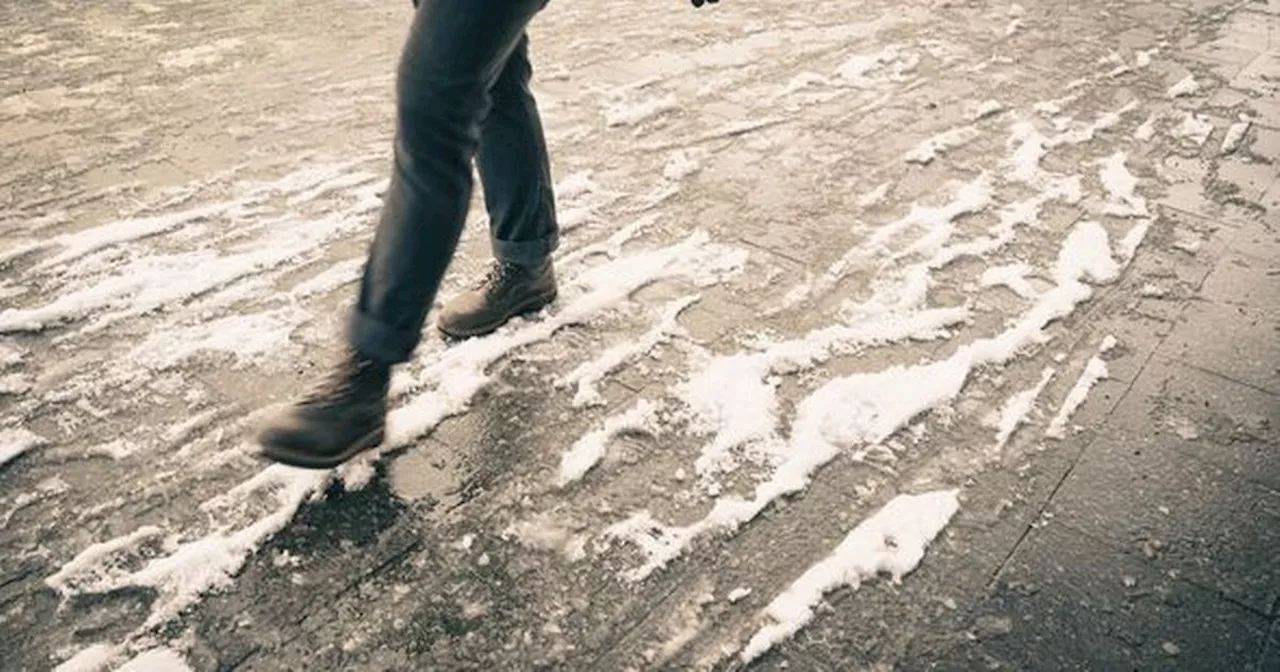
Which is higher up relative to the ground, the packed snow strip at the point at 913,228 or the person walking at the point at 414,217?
the person walking at the point at 414,217

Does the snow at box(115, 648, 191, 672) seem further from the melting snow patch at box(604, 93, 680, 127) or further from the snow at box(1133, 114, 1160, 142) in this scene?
the snow at box(1133, 114, 1160, 142)

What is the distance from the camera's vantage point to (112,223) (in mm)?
2895

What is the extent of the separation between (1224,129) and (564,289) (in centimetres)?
333

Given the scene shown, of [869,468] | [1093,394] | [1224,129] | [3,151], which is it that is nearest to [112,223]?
[3,151]

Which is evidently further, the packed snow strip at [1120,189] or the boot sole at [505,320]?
the packed snow strip at [1120,189]

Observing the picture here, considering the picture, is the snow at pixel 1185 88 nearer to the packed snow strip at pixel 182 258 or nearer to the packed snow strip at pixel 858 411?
the packed snow strip at pixel 858 411

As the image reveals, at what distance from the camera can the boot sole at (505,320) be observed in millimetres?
2393

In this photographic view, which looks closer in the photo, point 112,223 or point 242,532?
point 242,532

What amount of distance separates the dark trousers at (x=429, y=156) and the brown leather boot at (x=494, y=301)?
490mm

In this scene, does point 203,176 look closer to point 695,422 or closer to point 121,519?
point 121,519

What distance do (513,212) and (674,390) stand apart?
0.66m

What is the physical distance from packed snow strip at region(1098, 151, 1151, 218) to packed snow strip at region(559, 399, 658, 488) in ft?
6.89

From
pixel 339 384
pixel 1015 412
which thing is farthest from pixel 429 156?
pixel 1015 412

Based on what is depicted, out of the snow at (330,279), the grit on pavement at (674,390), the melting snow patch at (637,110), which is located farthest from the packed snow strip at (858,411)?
the melting snow patch at (637,110)
